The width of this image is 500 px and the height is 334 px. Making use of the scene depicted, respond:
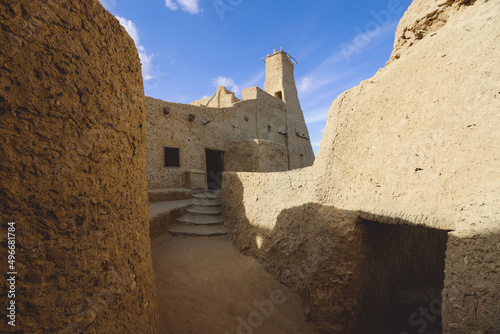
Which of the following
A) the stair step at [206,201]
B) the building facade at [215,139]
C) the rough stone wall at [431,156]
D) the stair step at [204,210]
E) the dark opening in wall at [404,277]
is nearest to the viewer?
the rough stone wall at [431,156]

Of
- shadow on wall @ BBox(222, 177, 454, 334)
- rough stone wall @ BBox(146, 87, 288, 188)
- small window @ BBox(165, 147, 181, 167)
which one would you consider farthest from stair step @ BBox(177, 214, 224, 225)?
small window @ BBox(165, 147, 181, 167)

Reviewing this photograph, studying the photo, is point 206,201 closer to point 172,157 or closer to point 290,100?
point 172,157

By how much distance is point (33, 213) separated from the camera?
3.83ft

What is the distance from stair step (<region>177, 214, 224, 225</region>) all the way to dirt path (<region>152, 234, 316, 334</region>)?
93 cm

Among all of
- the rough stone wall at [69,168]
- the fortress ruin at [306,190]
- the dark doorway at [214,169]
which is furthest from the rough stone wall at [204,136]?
the rough stone wall at [69,168]

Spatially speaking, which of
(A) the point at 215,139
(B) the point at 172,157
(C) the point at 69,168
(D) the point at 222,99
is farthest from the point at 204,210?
(D) the point at 222,99

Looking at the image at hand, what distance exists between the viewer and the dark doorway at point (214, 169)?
10.8m

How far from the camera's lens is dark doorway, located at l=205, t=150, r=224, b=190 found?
35.5ft

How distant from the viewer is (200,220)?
20.1 feet

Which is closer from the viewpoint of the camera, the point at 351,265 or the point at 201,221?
the point at 351,265

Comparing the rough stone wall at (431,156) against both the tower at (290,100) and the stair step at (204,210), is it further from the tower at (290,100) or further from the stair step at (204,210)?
the tower at (290,100)

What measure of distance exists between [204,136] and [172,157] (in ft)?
6.04

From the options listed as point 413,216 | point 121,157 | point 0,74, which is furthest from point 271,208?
point 0,74

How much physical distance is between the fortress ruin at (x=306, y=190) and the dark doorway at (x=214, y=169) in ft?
18.0
